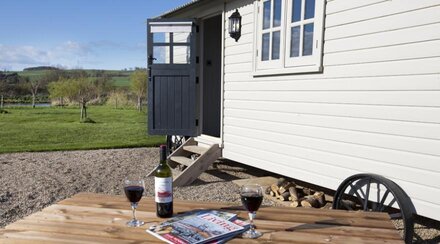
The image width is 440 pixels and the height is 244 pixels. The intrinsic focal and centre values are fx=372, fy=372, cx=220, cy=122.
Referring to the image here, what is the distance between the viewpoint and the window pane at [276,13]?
451 centimetres

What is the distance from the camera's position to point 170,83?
6.00 meters

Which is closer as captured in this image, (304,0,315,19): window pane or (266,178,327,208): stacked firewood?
(304,0,315,19): window pane

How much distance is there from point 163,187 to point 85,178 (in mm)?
4549

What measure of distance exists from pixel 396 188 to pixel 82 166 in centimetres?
527

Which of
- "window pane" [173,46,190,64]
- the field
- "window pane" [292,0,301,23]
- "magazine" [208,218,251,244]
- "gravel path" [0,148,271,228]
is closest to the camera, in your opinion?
"magazine" [208,218,251,244]

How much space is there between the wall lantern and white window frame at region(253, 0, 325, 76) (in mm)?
409

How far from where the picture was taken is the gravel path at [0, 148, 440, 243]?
4.46 meters

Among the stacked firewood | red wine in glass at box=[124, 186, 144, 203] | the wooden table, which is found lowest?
the stacked firewood

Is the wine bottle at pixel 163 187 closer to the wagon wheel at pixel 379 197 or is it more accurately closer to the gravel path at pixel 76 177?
the wagon wheel at pixel 379 197

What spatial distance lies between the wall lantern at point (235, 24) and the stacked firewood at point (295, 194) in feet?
7.04

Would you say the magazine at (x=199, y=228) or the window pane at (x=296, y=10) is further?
the window pane at (x=296, y=10)

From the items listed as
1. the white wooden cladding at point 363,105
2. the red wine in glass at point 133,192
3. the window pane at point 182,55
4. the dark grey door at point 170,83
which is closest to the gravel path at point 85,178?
the white wooden cladding at point 363,105

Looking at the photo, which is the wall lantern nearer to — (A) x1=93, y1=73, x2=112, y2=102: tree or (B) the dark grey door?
(B) the dark grey door

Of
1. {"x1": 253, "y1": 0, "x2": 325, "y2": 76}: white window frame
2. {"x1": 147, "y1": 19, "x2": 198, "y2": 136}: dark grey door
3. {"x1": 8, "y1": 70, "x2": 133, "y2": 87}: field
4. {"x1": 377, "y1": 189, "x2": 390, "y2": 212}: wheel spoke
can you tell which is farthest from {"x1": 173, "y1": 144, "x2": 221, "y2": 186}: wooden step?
{"x1": 8, "y1": 70, "x2": 133, "y2": 87}: field
